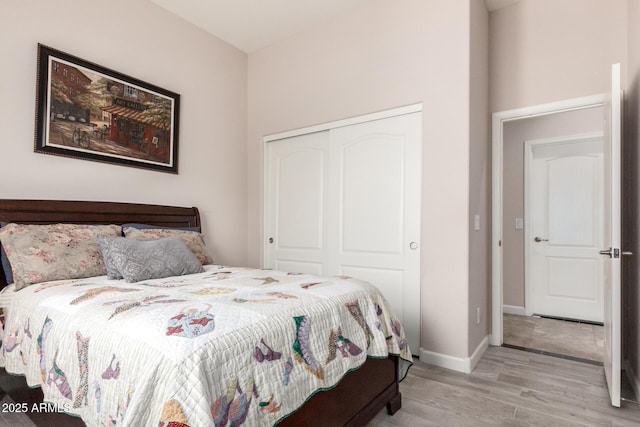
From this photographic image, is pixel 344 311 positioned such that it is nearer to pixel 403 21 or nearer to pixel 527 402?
→ pixel 527 402

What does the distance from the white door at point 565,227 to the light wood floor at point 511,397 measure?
1512mm

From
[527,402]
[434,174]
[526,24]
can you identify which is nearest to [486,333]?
[527,402]

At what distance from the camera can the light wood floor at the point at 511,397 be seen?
Result: 1.92 metres

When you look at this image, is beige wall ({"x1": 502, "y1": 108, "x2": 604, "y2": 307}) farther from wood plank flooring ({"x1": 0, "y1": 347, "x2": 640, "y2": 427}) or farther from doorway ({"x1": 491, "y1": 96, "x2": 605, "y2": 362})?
wood plank flooring ({"x1": 0, "y1": 347, "x2": 640, "y2": 427})

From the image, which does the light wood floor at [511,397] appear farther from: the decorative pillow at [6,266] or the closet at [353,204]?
the decorative pillow at [6,266]

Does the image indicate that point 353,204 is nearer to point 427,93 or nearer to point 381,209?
point 381,209

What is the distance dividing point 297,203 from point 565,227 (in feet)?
10.1

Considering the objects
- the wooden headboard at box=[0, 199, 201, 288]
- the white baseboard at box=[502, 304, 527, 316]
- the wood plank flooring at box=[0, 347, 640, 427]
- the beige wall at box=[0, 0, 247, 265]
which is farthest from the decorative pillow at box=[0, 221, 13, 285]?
the white baseboard at box=[502, 304, 527, 316]

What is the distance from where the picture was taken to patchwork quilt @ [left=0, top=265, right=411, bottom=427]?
1006 mm

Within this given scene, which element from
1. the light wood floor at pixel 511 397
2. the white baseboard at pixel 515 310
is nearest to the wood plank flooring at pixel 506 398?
the light wood floor at pixel 511 397

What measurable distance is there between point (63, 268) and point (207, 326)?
1419mm

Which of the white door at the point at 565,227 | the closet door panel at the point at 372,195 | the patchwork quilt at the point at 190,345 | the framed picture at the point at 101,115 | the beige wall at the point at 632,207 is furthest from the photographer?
the white door at the point at 565,227

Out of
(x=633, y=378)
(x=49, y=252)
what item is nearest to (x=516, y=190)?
(x=633, y=378)

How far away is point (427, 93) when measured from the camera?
274 cm
